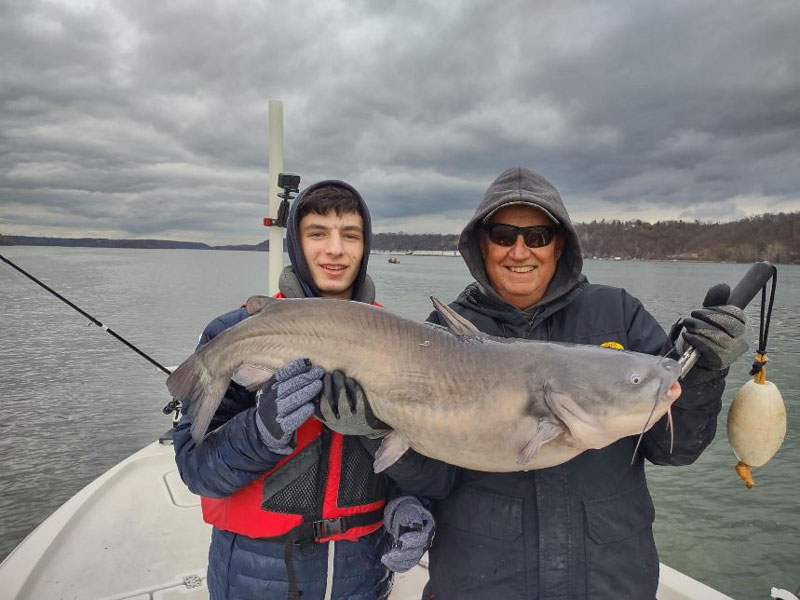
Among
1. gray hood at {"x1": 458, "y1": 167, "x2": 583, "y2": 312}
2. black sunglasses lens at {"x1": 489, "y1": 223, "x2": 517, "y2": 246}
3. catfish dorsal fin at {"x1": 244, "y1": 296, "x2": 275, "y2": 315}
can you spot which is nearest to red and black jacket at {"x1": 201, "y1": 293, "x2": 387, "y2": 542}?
catfish dorsal fin at {"x1": 244, "y1": 296, "x2": 275, "y2": 315}

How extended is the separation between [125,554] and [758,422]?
15.1 ft

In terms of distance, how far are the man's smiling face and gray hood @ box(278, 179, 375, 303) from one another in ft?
2.35

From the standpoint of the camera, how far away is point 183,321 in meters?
25.0

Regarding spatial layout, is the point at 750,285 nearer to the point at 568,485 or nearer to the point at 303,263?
the point at 568,485

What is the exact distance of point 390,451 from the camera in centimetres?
243

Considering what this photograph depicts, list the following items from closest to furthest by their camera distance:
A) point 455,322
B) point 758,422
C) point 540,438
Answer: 1. point 540,438
2. point 455,322
3. point 758,422

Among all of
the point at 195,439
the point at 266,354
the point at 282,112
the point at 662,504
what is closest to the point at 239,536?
the point at 195,439

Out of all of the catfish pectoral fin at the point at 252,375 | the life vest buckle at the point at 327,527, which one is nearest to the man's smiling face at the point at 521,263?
the catfish pectoral fin at the point at 252,375

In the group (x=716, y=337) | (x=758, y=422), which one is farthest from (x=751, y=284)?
(x=758, y=422)

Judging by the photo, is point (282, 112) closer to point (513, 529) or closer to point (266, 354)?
point (266, 354)

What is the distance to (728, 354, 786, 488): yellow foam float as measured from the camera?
2.75 m

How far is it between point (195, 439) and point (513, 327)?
170 centimetres

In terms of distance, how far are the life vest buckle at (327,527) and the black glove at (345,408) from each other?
43 centimetres

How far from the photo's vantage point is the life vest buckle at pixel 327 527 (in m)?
2.47
